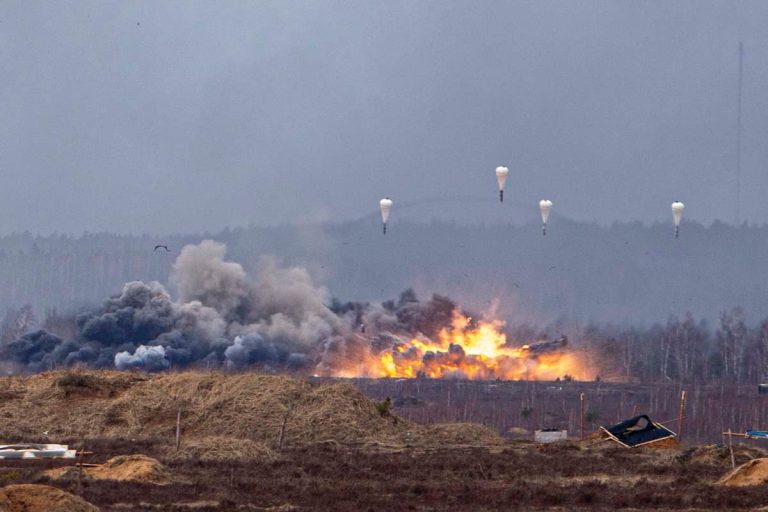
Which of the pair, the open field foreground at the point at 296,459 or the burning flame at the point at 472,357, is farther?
the burning flame at the point at 472,357

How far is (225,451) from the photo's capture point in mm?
46219

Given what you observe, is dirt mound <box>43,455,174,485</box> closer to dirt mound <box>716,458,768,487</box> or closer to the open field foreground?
the open field foreground

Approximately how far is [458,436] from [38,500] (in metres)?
32.3

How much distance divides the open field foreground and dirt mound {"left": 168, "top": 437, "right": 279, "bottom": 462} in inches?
3.2

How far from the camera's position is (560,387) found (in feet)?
377

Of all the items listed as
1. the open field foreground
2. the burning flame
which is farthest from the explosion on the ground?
the open field foreground

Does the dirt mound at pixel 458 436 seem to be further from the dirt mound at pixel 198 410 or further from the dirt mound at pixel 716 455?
the dirt mound at pixel 716 455

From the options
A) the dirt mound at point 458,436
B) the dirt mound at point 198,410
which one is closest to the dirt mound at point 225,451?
the dirt mound at point 198,410

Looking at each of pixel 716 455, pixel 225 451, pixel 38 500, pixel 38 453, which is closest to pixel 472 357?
Answer: pixel 716 455

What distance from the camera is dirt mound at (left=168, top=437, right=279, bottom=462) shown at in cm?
4561

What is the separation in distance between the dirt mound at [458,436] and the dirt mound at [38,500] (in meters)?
29.8

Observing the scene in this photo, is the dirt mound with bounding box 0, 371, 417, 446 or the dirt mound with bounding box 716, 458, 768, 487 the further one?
the dirt mound with bounding box 0, 371, 417, 446

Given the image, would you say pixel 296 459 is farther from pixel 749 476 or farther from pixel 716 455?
pixel 749 476

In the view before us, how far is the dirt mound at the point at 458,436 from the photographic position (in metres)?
55.9
